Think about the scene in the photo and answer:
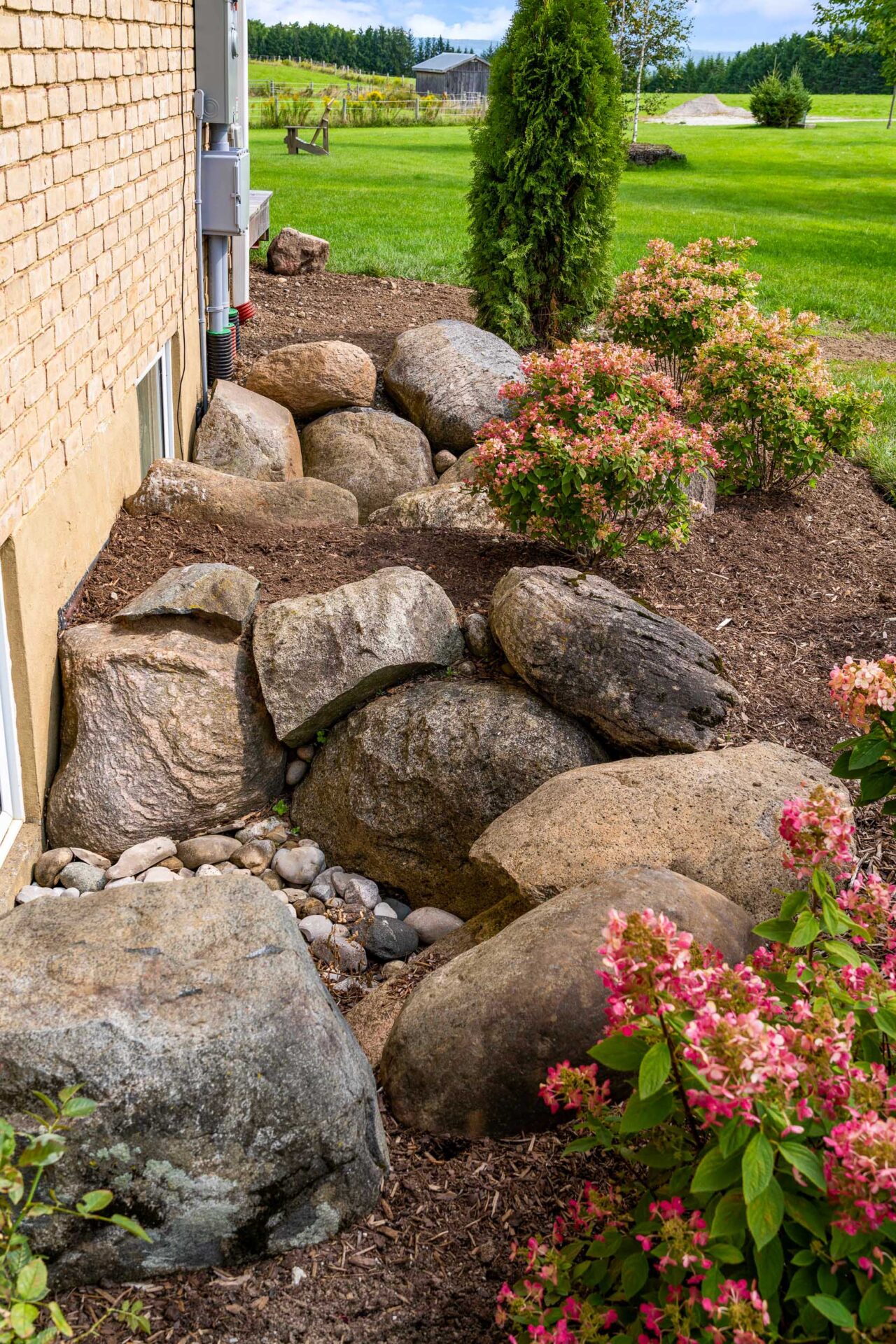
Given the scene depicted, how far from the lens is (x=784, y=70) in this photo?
71.1 metres

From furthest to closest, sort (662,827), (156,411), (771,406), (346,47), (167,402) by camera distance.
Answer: (346,47) → (167,402) → (156,411) → (771,406) → (662,827)

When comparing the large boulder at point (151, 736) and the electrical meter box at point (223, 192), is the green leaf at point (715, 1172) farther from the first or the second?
the electrical meter box at point (223, 192)

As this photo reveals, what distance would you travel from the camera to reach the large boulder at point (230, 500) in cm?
577

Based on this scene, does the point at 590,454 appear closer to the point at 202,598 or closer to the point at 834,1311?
the point at 202,598

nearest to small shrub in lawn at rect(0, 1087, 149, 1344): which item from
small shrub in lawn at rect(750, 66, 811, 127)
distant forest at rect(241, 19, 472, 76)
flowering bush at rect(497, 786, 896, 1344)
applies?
flowering bush at rect(497, 786, 896, 1344)

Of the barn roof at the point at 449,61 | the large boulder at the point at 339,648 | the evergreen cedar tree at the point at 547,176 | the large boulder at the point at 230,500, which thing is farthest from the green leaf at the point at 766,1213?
the barn roof at the point at 449,61

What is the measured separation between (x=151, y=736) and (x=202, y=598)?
0.63m

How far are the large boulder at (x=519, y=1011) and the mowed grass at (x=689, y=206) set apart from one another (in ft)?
28.7

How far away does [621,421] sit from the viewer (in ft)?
17.6

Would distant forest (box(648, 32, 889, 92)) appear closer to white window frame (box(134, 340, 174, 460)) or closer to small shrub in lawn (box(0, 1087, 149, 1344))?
white window frame (box(134, 340, 174, 460))

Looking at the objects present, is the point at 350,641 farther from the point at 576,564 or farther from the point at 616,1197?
the point at 616,1197

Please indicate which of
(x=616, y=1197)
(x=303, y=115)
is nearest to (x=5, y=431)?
(x=616, y=1197)

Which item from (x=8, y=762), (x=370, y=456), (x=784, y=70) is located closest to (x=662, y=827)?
(x=8, y=762)

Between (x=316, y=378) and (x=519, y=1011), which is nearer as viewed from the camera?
(x=519, y=1011)
